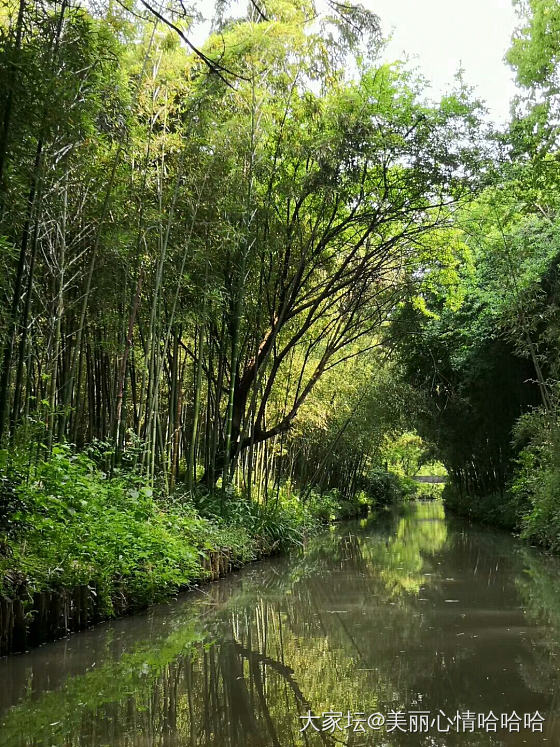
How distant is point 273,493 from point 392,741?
31.1ft

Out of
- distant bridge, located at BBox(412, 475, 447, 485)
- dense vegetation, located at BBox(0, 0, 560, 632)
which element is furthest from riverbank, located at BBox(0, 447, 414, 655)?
distant bridge, located at BBox(412, 475, 447, 485)

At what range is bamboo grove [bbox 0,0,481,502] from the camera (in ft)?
15.8

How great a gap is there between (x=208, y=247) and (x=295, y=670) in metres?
5.30

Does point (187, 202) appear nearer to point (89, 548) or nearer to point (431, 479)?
point (89, 548)

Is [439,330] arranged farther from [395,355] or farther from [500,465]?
[500,465]

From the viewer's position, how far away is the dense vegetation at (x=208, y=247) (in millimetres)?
4477

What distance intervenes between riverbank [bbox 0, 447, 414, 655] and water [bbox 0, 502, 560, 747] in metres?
0.17

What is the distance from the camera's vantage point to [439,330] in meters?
13.6

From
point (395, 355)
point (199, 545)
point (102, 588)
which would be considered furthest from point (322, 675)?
point (395, 355)

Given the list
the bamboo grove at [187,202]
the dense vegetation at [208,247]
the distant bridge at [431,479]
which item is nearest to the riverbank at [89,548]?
the dense vegetation at [208,247]

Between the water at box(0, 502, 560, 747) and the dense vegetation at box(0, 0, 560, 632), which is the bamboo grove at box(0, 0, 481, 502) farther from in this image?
the water at box(0, 502, 560, 747)

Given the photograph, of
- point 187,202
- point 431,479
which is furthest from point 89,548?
point 431,479

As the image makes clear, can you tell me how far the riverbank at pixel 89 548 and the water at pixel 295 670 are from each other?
17cm

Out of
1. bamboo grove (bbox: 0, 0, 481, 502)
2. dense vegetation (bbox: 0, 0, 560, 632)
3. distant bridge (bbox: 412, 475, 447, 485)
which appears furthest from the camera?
distant bridge (bbox: 412, 475, 447, 485)
